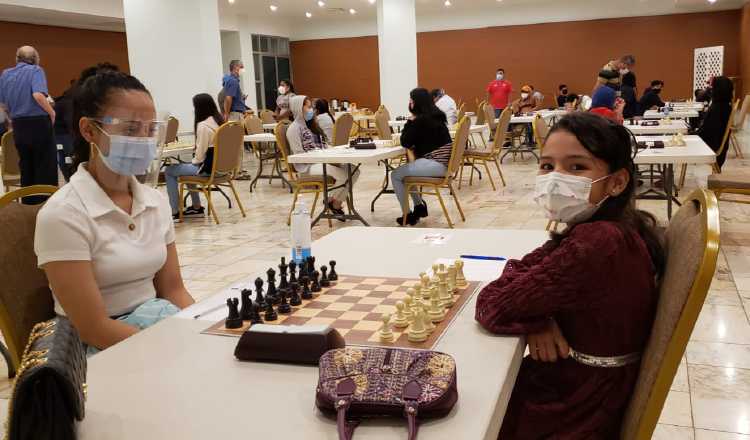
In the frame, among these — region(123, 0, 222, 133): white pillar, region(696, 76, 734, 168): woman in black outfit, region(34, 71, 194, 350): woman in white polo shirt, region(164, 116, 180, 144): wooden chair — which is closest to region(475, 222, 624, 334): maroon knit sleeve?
region(34, 71, 194, 350): woman in white polo shirt

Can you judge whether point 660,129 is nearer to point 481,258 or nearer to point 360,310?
point 481,258

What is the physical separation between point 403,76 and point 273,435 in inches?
493

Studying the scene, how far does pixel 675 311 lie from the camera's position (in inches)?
44.4

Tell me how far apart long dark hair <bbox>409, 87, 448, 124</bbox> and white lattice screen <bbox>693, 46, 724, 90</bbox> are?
12.5 metres

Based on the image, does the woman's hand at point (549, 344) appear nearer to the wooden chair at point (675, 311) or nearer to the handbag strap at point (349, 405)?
the wooden chair at point (675, 311)

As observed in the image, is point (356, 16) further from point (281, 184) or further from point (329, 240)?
point (329, 240)

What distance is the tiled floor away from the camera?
8.01 ft

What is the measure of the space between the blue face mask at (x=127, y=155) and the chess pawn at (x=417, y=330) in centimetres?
93

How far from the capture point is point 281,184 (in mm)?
9000

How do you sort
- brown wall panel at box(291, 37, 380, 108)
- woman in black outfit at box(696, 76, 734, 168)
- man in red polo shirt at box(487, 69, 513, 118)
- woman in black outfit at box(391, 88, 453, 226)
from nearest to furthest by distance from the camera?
woman in black outfit at box(391, 88, 453, 226) < woman in black outfit at box(696, 76, 734, 168) < man in red polo shirt at box(487, 69, 513, 118) < brown wall panel at box(291, 37, 380, 108)

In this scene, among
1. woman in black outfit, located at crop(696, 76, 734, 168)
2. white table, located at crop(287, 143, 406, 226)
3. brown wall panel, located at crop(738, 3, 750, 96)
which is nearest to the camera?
white table, located at crop(287, 143, 406, 226)

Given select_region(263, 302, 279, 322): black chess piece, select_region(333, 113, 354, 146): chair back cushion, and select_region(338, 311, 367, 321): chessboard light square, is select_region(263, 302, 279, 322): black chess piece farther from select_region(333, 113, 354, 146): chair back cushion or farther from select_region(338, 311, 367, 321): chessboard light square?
select_region(333, 113, 354, 146): chair back cushion

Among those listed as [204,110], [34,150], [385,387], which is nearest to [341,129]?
[204,110]

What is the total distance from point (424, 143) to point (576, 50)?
43.9ft
